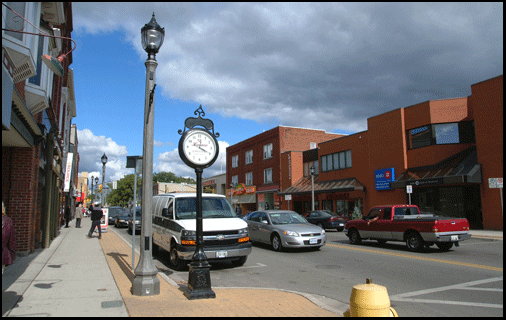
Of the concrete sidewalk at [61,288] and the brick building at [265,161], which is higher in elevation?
the brick building at [265,161]

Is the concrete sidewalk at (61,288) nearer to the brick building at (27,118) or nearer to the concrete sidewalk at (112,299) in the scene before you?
the concrete sidewalk at (112,299)

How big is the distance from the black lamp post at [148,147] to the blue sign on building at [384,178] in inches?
944

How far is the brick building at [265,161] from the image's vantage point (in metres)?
43.5

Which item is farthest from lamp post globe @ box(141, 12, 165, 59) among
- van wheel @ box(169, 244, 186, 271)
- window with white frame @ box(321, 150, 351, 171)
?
window with white frame @ box(321, 150, 351, 171)

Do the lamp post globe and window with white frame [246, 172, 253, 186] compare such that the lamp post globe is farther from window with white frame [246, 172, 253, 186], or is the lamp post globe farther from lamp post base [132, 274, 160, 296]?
window with white frame [246, 172, 253, 186]

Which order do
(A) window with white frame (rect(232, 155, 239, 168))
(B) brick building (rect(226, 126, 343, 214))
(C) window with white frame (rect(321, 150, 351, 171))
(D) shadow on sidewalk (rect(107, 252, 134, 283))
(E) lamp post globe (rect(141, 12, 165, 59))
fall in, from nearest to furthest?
1. (E) lamp post globe (rect(141, 12, 165, 59))
2. (D) shadow on sidewalk (rect(107, 252, 134, 283))
3. (C) window with white frame (rect(321, 150, 351, 171))
4. (B) brick building (rect(226, 126, 343, 214))
5. (A) window with white frame (rect(232, 155, 239, 168))

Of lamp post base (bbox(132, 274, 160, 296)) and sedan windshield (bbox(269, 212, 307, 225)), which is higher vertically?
sedan windshield (bbox(269, 212, 307, 225))

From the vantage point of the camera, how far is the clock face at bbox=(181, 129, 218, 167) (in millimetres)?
7387

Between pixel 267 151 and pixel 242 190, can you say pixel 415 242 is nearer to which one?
pixel 267 151

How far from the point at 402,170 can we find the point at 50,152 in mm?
22818

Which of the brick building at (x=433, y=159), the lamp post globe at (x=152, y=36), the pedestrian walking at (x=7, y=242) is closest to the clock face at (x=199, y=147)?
the lamp post globe at (x=152, y=36)

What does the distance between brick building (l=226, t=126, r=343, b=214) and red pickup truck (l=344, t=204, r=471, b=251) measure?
25.8 metres

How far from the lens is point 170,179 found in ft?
433

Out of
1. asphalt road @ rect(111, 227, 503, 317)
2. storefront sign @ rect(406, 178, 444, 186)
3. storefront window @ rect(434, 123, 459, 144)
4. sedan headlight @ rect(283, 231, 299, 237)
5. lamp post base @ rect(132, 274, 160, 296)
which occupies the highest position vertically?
storefront window @ rect(434, 123, 459, 144)
